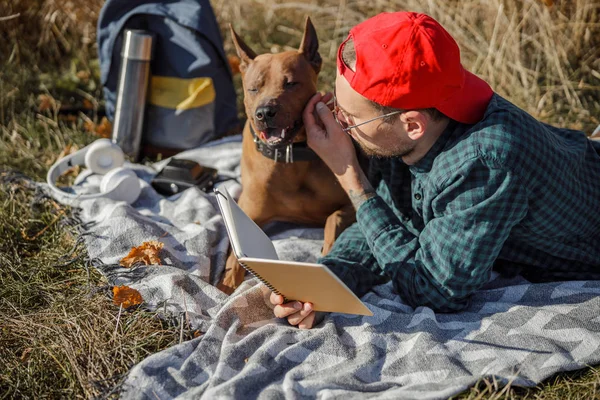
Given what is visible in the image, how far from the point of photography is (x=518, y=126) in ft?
8.05

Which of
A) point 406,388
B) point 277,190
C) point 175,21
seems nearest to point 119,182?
point 277,190

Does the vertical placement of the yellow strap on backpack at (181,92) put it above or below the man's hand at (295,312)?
above

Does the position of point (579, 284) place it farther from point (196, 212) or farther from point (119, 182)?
point (119, 182)

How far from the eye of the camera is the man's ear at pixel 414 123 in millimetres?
2455

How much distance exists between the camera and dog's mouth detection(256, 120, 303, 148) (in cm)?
301

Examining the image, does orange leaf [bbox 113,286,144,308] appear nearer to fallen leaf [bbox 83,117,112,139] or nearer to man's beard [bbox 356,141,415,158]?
man's beard [bbox 356,141,415,158]

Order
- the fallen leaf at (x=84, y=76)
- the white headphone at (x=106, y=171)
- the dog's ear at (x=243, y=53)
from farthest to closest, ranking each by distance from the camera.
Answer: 1. the fallen leaf at (x=84, y=76)
2. the white headphone at (x=106, y=171)
3. the dog's ear at (x=243, y=53)

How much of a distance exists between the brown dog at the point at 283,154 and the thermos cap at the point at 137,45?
134 centimetres

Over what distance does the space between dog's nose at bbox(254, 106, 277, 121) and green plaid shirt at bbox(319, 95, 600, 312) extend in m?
0.60

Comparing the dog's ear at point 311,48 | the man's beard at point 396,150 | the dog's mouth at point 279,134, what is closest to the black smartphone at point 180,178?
the dog's mouth at point 279,134

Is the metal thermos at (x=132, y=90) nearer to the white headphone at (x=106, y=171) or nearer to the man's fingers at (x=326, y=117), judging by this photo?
the white headphone at (x=106, y=171)

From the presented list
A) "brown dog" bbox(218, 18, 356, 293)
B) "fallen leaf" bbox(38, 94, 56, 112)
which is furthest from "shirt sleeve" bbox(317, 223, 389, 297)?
"fallen leaf" bbox(38, 94, 56, 112)

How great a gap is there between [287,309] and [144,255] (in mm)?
924

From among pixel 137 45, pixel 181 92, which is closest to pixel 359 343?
pixel 181 92
